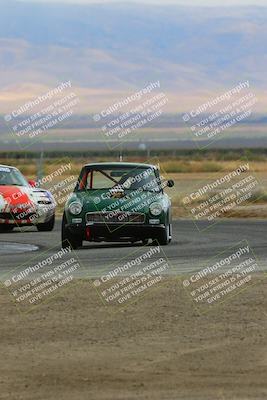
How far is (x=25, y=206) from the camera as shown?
1097 inches

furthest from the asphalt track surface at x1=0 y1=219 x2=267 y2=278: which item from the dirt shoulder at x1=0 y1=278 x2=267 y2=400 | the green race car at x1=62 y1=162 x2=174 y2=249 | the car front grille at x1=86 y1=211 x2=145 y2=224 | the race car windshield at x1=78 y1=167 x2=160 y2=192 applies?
the dirt shoulder at x1=0 y1=278 x2=267 y2=400

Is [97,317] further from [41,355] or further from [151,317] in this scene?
[41,355]

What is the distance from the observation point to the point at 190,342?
1212 cm

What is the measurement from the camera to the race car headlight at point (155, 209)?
22.9 m

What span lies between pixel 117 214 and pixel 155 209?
70 cm

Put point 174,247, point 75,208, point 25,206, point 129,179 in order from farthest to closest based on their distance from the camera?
point 25,206, point 129,179, point 174,247, point 75,208

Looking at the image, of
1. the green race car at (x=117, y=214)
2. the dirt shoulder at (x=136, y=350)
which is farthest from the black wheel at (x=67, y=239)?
the dirt shoulder at (x=136, y=350)

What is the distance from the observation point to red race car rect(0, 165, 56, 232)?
27.8m

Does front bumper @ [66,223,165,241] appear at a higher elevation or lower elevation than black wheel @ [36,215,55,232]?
higher

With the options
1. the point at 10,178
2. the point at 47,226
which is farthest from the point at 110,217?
the point at 10,178

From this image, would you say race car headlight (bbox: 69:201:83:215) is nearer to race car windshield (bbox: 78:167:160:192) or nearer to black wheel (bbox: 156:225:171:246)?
race car windshield (bbox: 78:167:160:192)

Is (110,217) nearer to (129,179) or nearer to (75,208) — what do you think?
(75,208)

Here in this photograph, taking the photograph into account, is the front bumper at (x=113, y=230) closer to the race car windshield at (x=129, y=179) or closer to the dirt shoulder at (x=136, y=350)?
the race car windshield at (x=129, y=179)

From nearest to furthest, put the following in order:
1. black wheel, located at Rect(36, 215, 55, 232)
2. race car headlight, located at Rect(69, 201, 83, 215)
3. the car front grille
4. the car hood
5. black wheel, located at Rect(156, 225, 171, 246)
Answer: the car front grille → race car headlight, located at Rect(69, 201, 83, 215) → black wheel, located at Rect(156, 225, 171, 246) → the car hood → black wheel, located at Rect(36, 215, 55, 232)
